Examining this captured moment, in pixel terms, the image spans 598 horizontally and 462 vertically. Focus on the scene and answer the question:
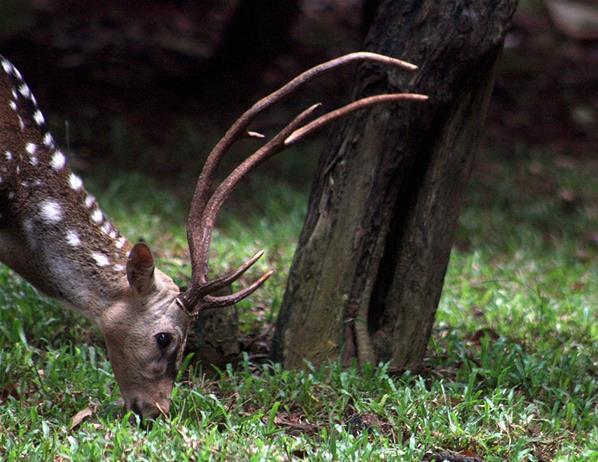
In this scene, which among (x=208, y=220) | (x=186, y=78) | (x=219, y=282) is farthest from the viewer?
(x=186, y=78)

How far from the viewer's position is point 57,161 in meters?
4.86

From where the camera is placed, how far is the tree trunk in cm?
490

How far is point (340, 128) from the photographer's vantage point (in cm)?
511

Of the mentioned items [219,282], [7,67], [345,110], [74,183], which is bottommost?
[219,282]

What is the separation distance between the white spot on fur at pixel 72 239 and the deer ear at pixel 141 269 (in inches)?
13.7

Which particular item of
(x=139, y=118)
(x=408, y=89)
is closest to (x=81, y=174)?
(x=139, y=118)

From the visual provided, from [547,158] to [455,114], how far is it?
532cm

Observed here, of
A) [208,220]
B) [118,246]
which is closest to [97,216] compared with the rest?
[118,246]

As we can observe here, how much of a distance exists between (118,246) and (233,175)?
68cm

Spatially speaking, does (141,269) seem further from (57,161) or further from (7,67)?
(7,67)

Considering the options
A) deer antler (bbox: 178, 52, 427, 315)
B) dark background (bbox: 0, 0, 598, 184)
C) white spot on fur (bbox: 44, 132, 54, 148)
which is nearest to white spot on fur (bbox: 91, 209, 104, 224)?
white spot on fur (bbox: 44, 132, 54, 148)

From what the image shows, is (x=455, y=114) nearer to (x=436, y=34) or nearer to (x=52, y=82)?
(x=436, y=34)

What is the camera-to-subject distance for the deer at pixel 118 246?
447 centimetres

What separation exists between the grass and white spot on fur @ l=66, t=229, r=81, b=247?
0.58 meters
